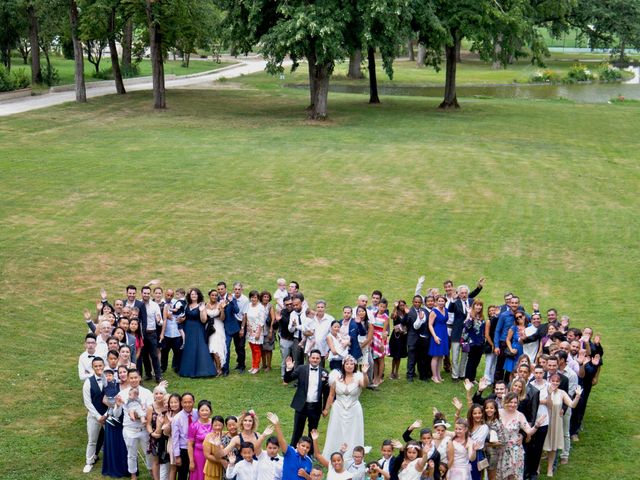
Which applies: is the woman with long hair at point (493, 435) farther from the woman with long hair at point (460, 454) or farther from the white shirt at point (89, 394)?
the white shirt at point (89, 394)

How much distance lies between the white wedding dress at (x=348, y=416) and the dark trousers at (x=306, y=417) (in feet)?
1.48

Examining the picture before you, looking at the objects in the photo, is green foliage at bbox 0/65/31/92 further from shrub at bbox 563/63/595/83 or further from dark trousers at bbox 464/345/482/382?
shrub at bbox 563/63/595/83

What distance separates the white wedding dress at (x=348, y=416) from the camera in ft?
39.0

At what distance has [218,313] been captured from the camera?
15.2 m

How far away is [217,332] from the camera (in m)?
15.4

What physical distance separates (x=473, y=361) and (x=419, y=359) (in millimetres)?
885

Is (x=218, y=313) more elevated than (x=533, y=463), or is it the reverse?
(x=218, y=313)

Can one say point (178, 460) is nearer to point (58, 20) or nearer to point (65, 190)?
point (65, 190)

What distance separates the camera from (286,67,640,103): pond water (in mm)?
57000

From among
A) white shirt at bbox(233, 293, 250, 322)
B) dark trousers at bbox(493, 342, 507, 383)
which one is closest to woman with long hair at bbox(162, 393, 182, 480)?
white shirt at bbox(233, 293, 250, 322)

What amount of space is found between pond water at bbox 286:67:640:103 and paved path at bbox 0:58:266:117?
7.53 metres

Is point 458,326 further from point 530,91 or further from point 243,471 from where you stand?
point 530,91

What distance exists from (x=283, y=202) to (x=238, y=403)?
43.1 ft

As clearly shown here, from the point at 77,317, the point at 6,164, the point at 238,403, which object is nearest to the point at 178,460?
the point at 238,403
